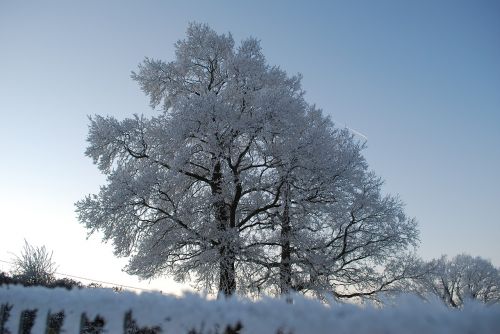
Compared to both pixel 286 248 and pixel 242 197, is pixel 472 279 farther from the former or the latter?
pixel 242 197

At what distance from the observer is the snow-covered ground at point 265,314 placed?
1.54m

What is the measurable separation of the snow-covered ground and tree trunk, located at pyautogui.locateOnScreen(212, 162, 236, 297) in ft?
32.6

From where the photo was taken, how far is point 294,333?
1866 mm

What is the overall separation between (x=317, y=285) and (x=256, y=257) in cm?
236

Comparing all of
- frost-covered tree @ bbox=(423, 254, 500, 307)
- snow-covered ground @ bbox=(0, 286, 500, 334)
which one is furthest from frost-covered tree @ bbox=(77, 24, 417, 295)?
frost-covered tree @ bbox=(423, 254, 500, 307)

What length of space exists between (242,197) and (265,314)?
1361 cm

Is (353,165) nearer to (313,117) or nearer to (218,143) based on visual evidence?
(313,117)

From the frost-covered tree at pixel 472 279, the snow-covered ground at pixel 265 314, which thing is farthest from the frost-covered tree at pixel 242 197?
the frost-covered tree at pixel 472 279

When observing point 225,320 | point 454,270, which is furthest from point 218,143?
point 454,270

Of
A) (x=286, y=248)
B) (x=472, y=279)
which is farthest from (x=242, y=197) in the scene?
(x=472, y=279)

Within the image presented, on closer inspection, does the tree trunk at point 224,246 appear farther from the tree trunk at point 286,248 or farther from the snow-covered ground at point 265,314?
the snow-covered ground at point 265,314

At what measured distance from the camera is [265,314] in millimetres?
1985

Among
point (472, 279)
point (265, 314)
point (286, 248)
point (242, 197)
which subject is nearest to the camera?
point (265, 314)

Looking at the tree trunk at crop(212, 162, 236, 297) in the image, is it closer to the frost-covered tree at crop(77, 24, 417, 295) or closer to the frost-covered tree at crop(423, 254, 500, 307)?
the frost-covered tree at crop(77, 24, 417, 295)
